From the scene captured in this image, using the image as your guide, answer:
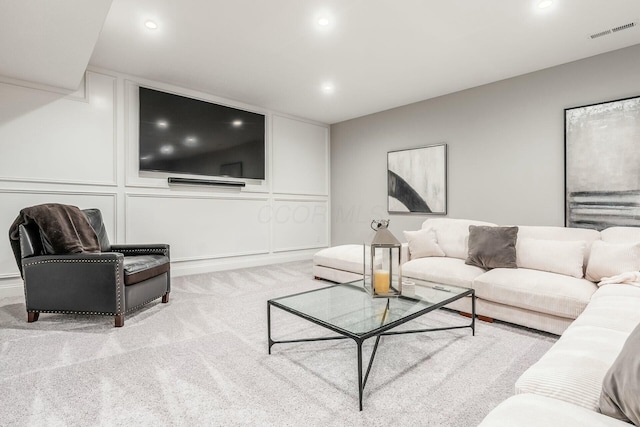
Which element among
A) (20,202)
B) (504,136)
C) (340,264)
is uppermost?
(504,136)

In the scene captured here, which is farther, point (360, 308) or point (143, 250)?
point (143, 250)

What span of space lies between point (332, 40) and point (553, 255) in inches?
105

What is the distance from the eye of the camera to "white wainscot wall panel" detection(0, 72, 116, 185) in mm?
3199

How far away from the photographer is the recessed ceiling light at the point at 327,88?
4.09 meters

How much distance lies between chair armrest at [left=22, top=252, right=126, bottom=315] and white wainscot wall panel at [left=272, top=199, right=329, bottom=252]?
9.40 feet

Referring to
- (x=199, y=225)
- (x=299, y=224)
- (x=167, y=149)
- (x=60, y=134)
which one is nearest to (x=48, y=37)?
(x=60, y=134)

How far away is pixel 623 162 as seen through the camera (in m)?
3.08

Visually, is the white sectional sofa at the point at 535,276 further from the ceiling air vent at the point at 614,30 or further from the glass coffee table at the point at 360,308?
the ceiling air vent at the point at 614,30

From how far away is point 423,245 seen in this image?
3410 mm

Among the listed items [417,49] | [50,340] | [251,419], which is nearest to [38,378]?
[50,340]

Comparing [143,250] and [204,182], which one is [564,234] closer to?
[143,250]

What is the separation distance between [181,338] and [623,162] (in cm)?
415

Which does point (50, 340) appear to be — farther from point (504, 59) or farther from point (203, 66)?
point (504, 59)

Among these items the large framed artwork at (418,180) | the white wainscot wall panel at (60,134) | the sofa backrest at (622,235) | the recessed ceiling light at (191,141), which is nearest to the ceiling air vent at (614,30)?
the sofa backrest at (622,235)
